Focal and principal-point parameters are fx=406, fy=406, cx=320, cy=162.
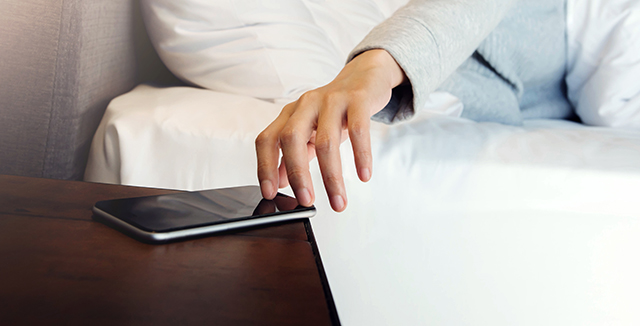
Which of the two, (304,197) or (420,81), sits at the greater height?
(420,81)

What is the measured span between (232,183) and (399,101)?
0.25m

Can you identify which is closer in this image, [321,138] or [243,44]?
[321,138]

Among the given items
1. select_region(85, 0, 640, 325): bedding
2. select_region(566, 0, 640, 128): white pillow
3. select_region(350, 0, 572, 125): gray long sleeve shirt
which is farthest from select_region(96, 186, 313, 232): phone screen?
select_region(566, 0, 640, 128): white pillow

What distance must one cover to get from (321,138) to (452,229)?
26 cm

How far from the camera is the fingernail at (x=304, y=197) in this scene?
329 millimetres

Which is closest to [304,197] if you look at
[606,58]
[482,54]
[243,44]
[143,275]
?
[143,275]

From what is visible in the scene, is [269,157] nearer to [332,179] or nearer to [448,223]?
[332,179]

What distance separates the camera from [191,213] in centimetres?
30

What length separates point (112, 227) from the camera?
0.89 feet

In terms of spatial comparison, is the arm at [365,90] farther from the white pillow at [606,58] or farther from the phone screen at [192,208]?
the white pillow at [606,58]

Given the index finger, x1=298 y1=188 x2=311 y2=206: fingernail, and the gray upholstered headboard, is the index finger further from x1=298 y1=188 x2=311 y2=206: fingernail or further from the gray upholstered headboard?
the gray upholstered headboard

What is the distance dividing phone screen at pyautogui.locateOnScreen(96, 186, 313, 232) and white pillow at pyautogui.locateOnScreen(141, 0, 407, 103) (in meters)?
0.34

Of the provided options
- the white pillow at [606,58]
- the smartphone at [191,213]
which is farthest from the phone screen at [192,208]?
the white pillow at [606,58]

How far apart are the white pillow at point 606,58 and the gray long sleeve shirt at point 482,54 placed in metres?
0.04
